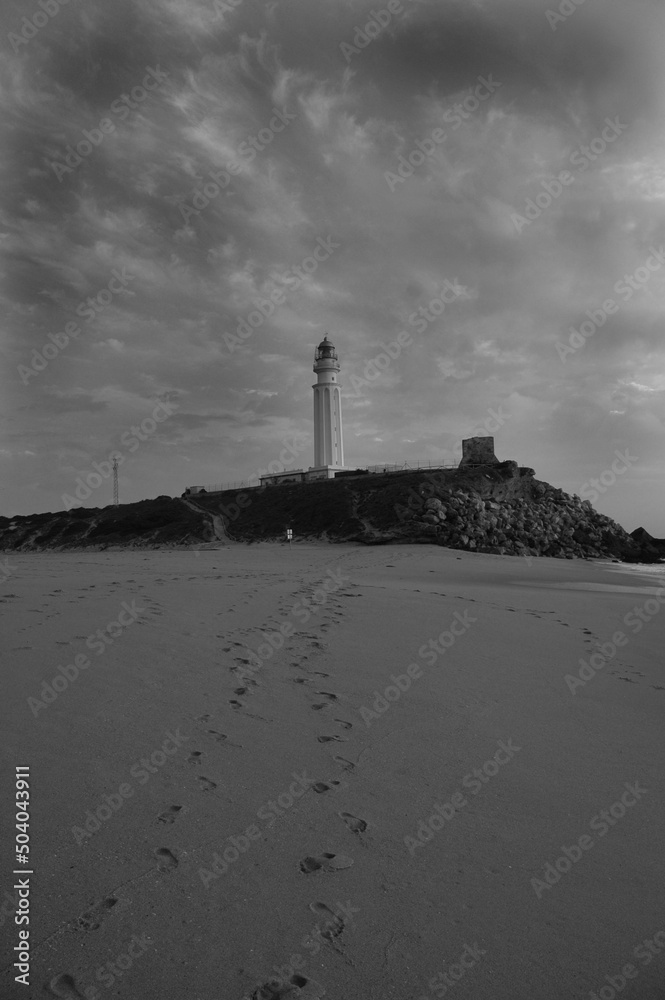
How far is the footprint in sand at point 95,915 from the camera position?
7.66ft

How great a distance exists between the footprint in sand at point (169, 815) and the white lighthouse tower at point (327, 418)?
169ft

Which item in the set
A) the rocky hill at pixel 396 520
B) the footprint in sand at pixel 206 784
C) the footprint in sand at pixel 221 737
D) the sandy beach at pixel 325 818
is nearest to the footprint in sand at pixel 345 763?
the sandy beach at pixel 325 818

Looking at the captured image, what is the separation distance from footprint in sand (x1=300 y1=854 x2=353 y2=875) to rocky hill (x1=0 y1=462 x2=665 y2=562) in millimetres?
28754

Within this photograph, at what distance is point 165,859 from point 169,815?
0.35 m

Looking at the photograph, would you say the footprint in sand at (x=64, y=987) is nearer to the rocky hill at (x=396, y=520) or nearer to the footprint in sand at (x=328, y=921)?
the footprint in sand at (x=328, y=921)

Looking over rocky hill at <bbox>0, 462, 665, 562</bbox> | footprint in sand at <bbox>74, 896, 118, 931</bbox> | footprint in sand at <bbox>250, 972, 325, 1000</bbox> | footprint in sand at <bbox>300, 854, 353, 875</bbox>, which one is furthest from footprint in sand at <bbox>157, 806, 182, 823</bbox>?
rocky hill at <bbox>0, 462, 665, 562</bbox>

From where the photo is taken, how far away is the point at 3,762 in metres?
3.38

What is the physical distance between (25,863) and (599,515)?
4739cm

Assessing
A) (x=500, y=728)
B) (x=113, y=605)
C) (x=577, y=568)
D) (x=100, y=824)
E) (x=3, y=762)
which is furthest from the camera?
(x=577, y=568)

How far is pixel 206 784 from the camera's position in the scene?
11.1 ft

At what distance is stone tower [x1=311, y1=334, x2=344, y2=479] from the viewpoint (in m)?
55.4

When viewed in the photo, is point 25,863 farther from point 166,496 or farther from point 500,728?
point 166,496

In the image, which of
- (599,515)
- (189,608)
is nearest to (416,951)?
(189,608)

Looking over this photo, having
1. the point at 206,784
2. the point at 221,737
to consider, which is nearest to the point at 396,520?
the point at 221,737
